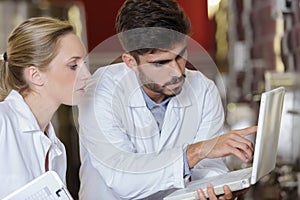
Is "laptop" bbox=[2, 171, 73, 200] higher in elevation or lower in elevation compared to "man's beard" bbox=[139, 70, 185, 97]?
lower

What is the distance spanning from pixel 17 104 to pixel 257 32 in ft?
4.80

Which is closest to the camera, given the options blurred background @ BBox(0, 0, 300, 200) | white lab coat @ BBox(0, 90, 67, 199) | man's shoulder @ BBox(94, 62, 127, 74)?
white lab coat @ BBox(0, 90, 67, 199)

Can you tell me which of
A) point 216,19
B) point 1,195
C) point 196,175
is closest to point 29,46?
point 1,195

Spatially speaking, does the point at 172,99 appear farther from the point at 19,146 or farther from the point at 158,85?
the point at 19,146

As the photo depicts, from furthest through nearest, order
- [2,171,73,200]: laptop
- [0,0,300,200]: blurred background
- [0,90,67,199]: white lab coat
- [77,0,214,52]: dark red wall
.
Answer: [0,0,300,200]: blurred background → [77,0,214,52]: dark red wall → [0,90,67,199]: white lab coat → [2,171,73,200]: laptop

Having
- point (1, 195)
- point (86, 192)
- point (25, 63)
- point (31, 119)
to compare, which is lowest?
point (86, 192)

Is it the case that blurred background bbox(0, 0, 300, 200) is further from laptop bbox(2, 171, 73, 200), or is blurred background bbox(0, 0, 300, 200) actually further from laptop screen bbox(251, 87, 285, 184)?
laptop bbox(2, 171, 73, 200)

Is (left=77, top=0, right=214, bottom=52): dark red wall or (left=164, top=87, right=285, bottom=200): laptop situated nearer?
(left=164, top=87, right=285, bottom=200): laptop

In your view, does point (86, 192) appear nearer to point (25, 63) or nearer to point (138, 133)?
point (138, 133)

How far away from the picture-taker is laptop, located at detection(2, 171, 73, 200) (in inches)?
39.7

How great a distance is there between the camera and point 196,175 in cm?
140

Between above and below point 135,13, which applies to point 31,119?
below

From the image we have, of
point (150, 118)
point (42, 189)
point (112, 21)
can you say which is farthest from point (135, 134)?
point (112, 21)

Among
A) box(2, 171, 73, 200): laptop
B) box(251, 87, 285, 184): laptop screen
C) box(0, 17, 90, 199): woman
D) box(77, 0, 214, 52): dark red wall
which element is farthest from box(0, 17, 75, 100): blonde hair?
box(77, 0, 214, 52): dark red wall
